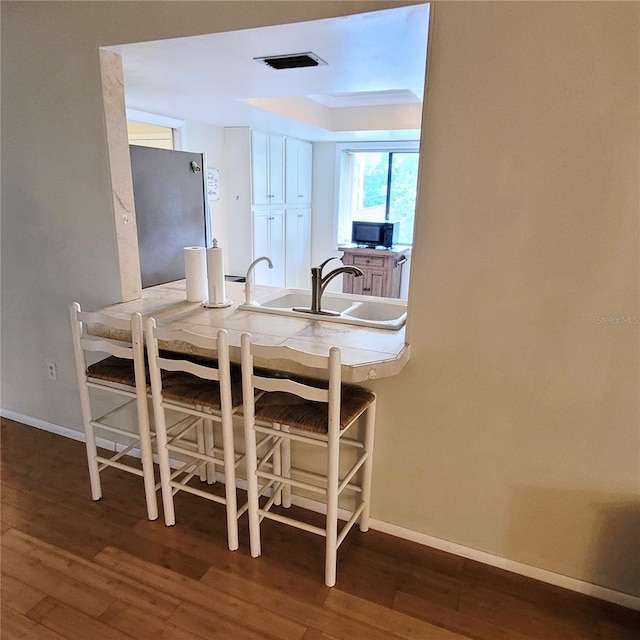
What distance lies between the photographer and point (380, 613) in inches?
65.4

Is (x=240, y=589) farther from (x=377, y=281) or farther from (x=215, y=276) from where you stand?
(x=377, y=281)

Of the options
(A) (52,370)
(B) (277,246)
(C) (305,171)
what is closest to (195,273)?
(A) (52,370)

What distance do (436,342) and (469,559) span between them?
0.94m

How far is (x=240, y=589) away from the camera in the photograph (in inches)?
68.8

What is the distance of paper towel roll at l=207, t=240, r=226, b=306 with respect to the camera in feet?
7.27

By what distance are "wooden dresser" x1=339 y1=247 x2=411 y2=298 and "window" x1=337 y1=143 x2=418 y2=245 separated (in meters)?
0.60

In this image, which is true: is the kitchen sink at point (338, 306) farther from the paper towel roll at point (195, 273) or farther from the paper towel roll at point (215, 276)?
the paper towel roll at point (195, 273)

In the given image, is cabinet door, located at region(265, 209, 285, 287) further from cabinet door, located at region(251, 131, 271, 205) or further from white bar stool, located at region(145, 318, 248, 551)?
white bar stool, located at region(145, 318, 248, 551)

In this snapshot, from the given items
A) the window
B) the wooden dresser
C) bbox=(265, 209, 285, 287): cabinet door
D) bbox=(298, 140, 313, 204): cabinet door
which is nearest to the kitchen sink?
bbox=(265, 209, 285, 287): cabinet door

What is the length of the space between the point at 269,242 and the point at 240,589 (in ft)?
12.1

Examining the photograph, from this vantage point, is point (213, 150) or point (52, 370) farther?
point (213, 150)

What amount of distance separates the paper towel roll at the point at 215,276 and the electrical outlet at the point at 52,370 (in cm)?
112

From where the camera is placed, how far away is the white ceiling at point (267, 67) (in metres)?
1.63

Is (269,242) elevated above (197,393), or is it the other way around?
(269,242)
